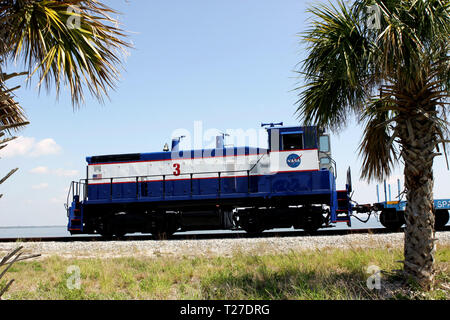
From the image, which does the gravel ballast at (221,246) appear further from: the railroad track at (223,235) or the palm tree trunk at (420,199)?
the palm tree trunk at (420,199)

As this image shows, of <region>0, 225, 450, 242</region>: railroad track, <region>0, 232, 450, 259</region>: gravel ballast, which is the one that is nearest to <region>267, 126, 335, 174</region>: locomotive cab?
<region>0, 225, 450, 242</region>: railroad track

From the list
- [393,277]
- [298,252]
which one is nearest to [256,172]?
[298,252]

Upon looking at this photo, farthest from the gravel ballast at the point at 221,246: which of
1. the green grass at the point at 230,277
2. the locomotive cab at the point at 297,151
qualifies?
the locomotive cab at the point at 297,151

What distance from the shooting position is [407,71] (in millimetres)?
5023

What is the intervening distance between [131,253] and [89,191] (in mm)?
6263

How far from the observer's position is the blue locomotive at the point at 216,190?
13391 millimetres

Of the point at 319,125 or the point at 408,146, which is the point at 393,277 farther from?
the point at 319,125

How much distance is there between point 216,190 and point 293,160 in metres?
3.15

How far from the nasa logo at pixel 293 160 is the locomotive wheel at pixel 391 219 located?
3.69 meters

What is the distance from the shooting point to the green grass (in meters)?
5.79

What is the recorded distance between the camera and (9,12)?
3664 mm

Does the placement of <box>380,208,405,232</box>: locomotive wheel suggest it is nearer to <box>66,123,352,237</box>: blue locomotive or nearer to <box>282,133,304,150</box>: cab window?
<box>66,123,352,237</box>: blue locomotive
